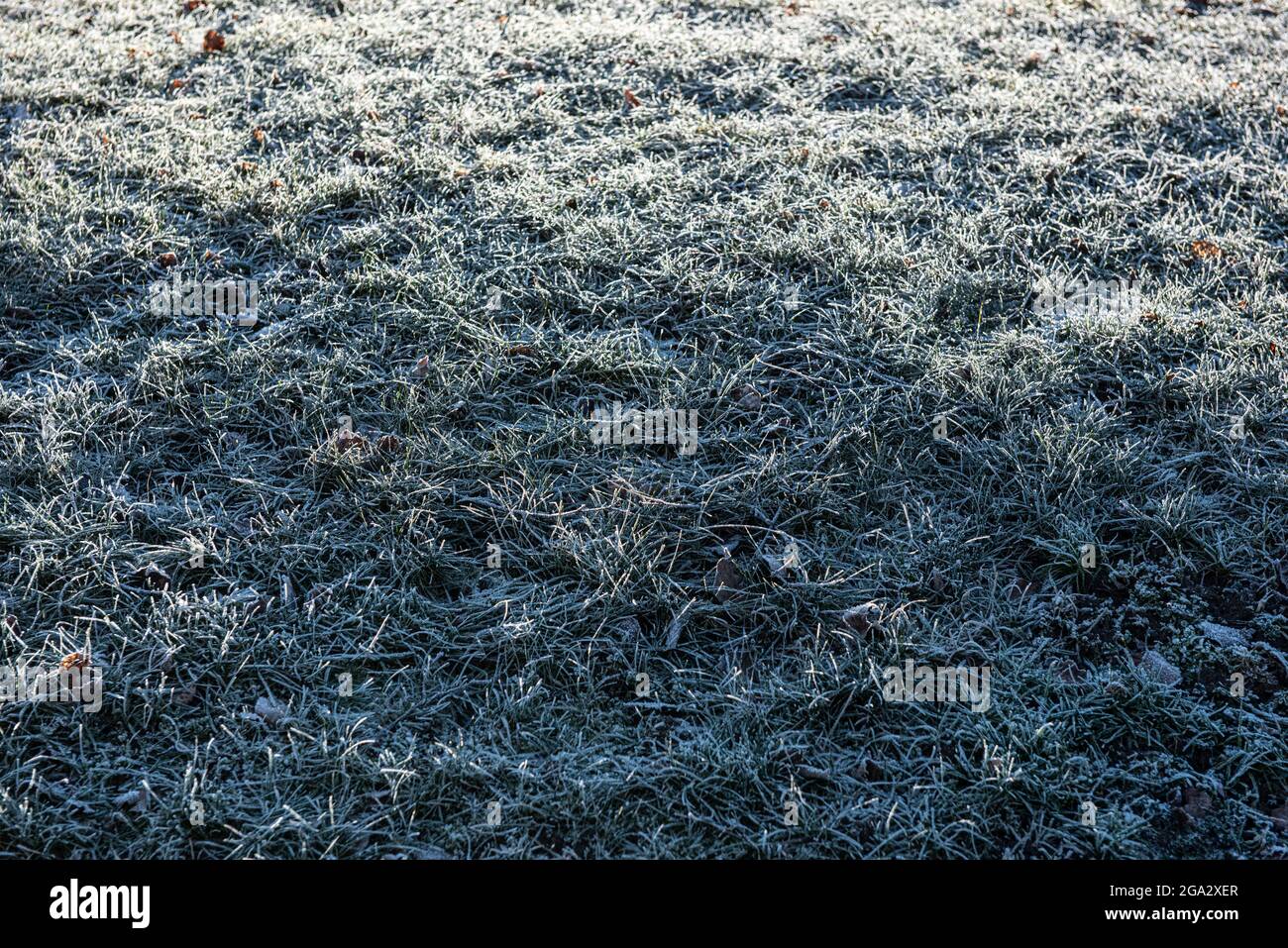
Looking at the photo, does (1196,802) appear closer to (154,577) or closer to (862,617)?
(862,617)

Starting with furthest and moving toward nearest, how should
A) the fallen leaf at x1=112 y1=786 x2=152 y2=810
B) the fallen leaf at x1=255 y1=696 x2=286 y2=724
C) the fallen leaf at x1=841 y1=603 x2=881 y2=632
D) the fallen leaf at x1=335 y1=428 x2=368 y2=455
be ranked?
1. the fallen leaf at x1=335 y1=428 x2=368 y2=455
2. the fallen leaf at x1=841 y1=603 x2=881 y2=632
3. the fallen leaf at x1=255 y1=696 x2=286 y2=724
4. the fallen leaf at x1=112 y1=786 x2=152 y2=810

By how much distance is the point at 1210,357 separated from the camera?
3365 millimetres

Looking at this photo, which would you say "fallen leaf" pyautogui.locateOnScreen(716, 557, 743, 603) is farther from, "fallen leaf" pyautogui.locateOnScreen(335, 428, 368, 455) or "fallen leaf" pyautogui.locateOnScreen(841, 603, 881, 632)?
"fallen leaf" pyautogui.locateOnScreen(335, 428, 368, 455)

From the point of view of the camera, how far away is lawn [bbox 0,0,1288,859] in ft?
7.13

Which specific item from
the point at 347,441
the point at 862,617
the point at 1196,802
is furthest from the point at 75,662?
the point at 1196,802

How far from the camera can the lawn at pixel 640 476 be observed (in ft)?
7.13

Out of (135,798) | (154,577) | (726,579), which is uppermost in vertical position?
(726,579)

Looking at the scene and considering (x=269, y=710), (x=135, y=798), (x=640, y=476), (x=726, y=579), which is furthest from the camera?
(x=640, y=476)

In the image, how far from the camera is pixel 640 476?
2.92 m

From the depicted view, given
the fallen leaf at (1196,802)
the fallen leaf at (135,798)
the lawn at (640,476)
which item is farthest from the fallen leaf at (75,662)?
the fallen leaf at (1196,802)

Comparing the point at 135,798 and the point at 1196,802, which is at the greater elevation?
the point at 1196,802

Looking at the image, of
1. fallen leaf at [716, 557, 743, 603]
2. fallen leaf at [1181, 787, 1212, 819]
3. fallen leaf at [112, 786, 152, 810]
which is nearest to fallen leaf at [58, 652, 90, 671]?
fallen leaf at [112, 786, 152, 810]

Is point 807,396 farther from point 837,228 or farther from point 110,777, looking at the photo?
point 110,777
